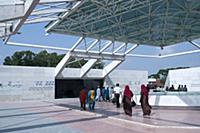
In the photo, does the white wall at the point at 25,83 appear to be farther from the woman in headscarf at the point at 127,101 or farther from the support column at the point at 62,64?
the woman in headscarf at the point at 127,101

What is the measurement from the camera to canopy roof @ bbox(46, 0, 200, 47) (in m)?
23.8

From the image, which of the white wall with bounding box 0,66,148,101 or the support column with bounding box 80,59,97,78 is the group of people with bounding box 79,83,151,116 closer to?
the white wall with bounding box 0,66,148,101

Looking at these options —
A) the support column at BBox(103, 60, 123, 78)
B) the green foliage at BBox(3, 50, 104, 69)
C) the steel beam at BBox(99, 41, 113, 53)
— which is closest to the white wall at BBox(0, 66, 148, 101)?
the support column at BBox(103, 60, 123, 78)

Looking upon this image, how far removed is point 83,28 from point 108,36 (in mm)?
4894

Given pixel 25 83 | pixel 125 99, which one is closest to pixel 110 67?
pixel 25 83

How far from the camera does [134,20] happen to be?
28.5m

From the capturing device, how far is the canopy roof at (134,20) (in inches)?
935

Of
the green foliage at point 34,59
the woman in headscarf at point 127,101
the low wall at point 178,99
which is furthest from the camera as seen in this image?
the green foliage at point 34,59

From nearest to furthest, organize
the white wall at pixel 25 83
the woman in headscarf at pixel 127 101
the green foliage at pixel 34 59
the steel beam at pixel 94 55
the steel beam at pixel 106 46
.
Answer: the woman in headscarf at pixel 127 101
the white wall at pixel 25 83
the steel beam at pixel 94 55
the steel beam at pixel 106 46
the green foliage at pixel 34 59

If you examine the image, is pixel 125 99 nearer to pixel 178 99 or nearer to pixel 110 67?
pixel 178 99

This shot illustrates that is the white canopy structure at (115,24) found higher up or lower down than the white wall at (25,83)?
higher up

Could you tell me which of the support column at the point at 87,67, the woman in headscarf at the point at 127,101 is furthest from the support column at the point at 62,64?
the woman in headscarf at the point at 127,101

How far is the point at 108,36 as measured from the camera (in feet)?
110

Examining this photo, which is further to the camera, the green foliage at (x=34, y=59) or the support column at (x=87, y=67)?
the green foliage at (x=34, y=59)
